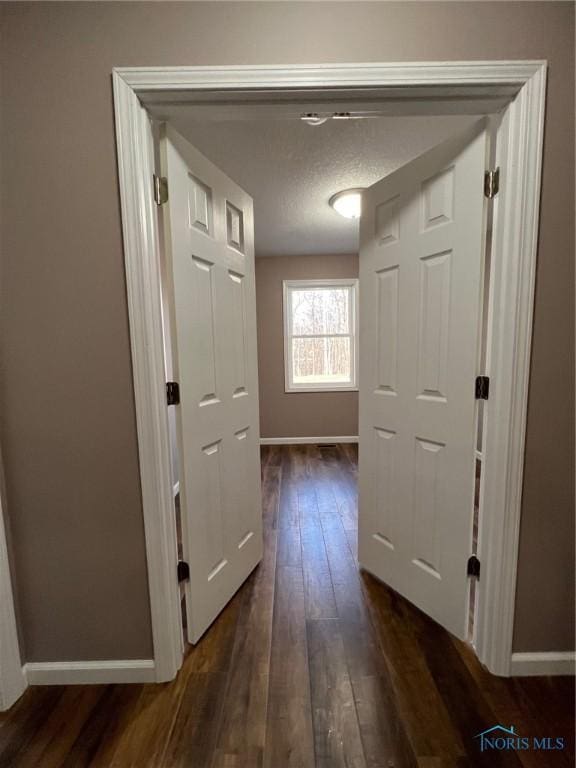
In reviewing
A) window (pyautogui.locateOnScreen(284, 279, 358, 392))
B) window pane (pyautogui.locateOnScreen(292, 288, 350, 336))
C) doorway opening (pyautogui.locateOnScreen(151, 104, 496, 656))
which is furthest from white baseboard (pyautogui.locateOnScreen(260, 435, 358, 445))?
doorway opening (pyautogui.locateOnScreen(151, 104, 496, 656))

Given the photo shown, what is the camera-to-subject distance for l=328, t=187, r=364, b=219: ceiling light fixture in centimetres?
229

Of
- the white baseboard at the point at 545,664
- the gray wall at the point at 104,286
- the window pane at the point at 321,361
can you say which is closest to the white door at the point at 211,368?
the gray wall at the point at 104,286

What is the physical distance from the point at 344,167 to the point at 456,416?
5.84ft

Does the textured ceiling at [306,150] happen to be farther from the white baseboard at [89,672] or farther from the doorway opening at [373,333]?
the white baseboard at [89,672]

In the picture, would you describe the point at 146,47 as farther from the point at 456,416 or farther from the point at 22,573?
the point at 22,573

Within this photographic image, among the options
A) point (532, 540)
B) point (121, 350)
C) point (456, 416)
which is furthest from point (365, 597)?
point (121, 350)

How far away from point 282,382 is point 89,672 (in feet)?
11.0

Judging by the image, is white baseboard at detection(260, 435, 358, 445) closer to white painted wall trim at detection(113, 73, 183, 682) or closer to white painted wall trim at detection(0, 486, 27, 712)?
white painted wall trim at detection(113, 73, 183, 682)

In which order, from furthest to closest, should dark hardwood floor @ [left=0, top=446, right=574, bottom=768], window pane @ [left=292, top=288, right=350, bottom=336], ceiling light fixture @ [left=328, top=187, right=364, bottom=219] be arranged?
1. window pane @ [left=292, top=288, right=350, bottom=336]
2. ceiling light fixture @ [left=328, top=187, right=364, bottom=219]
3. dark hardwood floor @ [left=0, top=446, right=574, bottom=768]

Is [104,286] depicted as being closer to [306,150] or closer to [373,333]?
[373,333]

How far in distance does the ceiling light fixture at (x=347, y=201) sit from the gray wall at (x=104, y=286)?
4.40 feet

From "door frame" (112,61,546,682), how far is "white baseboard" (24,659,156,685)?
7 cm

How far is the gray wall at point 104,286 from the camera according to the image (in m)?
0.96

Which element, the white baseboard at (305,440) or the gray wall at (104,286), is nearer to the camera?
the gray wall at (104,286)
